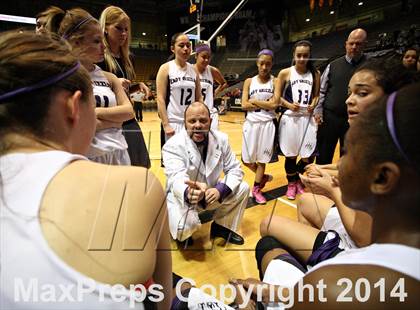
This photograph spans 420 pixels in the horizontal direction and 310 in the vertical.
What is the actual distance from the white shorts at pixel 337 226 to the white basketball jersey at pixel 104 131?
1054 millimetres

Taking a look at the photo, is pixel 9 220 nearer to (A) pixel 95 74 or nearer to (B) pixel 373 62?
(A) pixel 95 74

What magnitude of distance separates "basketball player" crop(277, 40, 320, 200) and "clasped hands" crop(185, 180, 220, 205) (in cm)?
117

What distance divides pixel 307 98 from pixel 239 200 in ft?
4.23

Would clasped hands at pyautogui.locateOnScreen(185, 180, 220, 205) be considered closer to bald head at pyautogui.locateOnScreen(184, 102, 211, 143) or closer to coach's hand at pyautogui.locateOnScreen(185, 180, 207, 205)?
coach's hand at pyautogui.locateOnScreen(185, 180, 207, 205)

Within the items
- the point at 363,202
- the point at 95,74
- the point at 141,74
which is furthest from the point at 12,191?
the point at 141,74

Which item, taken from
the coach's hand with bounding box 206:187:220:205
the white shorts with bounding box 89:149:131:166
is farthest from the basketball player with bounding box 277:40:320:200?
the white shorts with bounding box 89:149:131:166

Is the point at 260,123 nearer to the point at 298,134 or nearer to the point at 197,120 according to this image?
the point at 298,134

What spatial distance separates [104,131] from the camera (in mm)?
1319

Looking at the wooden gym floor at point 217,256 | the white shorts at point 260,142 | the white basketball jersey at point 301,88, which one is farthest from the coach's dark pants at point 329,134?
the wooden gym floor at point 217,256

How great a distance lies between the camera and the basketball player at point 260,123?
105 inches

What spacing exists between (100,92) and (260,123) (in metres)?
1.73

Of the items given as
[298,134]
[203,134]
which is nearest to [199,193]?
[203,134]

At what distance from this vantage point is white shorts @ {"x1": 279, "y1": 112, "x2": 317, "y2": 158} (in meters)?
2.60

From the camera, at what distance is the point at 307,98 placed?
8.40 ft
